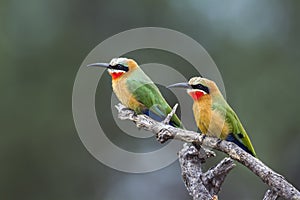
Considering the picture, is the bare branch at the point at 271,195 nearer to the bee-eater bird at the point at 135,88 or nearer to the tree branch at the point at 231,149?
the tree branch at the point at 231,149

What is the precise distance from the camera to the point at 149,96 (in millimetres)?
2803

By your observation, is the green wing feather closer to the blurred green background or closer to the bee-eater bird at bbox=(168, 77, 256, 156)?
the bee-eater bird at bbox=(168, 77, 256, 156)

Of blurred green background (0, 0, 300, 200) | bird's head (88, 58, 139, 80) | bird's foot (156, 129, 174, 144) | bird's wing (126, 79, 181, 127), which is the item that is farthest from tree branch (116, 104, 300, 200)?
blurred green background (0, 0, 300, 200)

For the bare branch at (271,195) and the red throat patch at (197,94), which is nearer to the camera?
the bare branch at (271,195)

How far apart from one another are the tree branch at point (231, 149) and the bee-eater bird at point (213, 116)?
0.16ft

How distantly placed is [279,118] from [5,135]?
2.87m

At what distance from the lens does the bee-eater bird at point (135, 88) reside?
2.78 m

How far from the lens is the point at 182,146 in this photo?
271cm

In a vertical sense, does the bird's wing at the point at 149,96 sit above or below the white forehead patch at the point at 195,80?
below

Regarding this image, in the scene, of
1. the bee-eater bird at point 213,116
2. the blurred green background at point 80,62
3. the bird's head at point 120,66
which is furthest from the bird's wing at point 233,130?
the blurred green background at point 80,62

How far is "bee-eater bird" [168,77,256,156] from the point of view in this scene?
2.47 metres

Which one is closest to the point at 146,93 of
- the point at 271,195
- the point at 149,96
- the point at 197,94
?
the point at 149,96

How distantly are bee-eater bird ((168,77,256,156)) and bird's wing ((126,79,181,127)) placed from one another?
0.79ft

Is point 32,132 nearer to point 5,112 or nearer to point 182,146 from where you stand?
point 5,112
